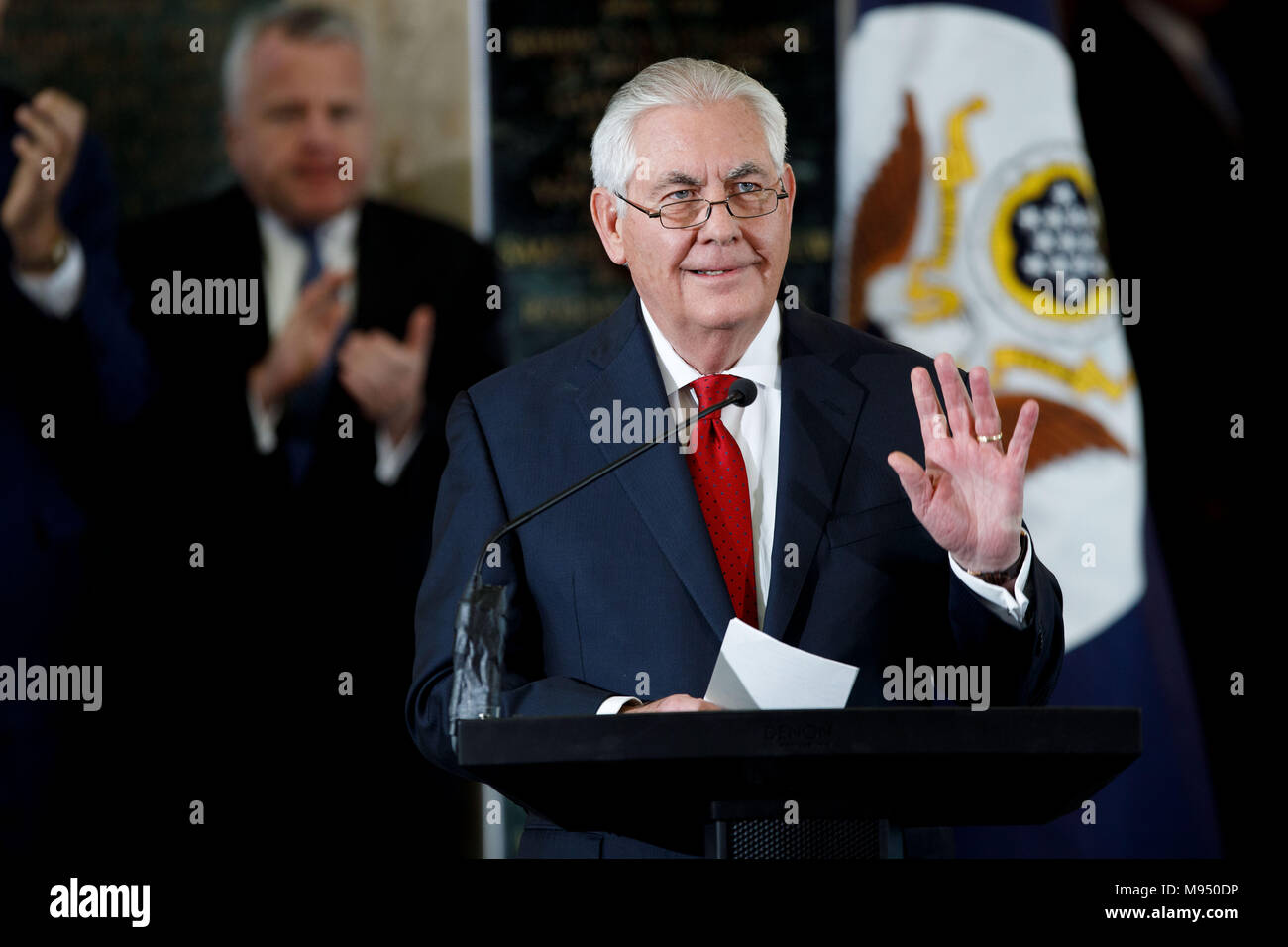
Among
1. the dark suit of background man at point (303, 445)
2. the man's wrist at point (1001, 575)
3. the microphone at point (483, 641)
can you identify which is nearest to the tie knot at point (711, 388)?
the microphone at point (483, 641)

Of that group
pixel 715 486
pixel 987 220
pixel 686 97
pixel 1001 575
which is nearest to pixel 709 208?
pixel 686 97

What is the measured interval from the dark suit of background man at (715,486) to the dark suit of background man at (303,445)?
1.60 m

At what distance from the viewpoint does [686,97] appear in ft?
6.95

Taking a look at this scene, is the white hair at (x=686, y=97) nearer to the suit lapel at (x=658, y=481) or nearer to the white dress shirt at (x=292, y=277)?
the suit lapel at (x=658, y=481)

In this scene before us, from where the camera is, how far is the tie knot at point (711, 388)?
6.73 ft

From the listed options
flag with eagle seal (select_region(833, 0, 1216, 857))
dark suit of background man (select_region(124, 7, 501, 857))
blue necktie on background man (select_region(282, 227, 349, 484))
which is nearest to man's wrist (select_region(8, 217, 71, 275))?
dark suit of background man (select_region(124, 7, 501, 857))

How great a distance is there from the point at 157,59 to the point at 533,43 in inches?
38.0

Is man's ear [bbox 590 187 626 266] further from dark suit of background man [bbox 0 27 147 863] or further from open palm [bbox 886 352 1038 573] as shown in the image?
dark suit of background man [bbox 0 27 147 863]

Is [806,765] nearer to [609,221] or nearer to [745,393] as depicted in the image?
[745,393]

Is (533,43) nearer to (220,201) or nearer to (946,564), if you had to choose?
(220,201)

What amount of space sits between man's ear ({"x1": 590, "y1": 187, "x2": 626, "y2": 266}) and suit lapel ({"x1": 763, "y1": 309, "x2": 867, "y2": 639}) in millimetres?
285

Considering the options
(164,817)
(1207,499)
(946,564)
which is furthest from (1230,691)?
(164,817)

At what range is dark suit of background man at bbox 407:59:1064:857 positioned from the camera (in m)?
1.78
